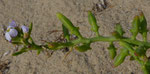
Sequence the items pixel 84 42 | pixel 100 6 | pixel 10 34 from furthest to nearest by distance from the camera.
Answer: pixel 100 6 → pixel 84 42 → pixel 10 34

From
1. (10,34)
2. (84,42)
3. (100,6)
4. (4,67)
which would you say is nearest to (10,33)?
(10,34)

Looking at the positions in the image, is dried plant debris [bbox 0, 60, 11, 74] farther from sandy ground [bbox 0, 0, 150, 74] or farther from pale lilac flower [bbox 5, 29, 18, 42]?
→ pale lilac flower [bbox 5, 29, 18, 42]

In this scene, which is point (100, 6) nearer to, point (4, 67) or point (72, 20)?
point (72, 20)

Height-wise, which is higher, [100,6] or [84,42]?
[84,42]

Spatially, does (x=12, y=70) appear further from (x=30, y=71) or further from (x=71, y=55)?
(x=71, y=55)

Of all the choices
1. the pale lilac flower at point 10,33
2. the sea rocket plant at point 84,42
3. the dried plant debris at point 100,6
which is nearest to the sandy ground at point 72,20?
the dried plant debris at point 100,6

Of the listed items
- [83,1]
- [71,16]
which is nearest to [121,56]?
[71,16]

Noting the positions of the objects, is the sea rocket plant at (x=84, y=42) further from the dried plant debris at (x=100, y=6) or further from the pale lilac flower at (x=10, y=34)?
the dried plant debris at (x=100, y=6)
